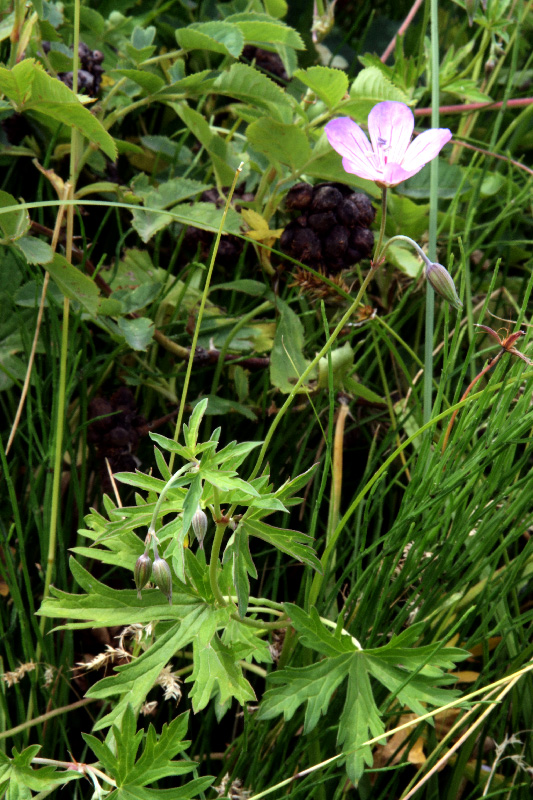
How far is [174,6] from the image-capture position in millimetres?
1778

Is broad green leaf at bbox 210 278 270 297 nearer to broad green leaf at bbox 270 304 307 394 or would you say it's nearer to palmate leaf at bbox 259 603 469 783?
broad green leaf at bbox 270 304 307 394

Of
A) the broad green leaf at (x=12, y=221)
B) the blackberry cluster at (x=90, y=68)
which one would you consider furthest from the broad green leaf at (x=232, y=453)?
the blackberry cluster at (x=90, y=68)

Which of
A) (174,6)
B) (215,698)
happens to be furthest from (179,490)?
(174,6)

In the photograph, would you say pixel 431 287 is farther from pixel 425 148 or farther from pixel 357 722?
pixel 357 722

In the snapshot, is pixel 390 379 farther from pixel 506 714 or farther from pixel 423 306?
pixel 506 714

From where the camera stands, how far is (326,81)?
117 cm

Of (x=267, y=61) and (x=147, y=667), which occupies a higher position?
(x=267, y=61)

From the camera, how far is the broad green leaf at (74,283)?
1.07m

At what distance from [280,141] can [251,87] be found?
12 centimetres

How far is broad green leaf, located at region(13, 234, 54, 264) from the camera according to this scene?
1.03 meters

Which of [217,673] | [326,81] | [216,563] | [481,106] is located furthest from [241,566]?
[481,106]

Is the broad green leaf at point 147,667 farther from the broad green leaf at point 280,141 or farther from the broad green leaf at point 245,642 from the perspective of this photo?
the broad green leaf at point 280,141

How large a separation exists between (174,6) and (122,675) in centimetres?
156

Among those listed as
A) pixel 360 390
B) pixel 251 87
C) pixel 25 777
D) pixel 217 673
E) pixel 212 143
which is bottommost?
pixel 25 777
